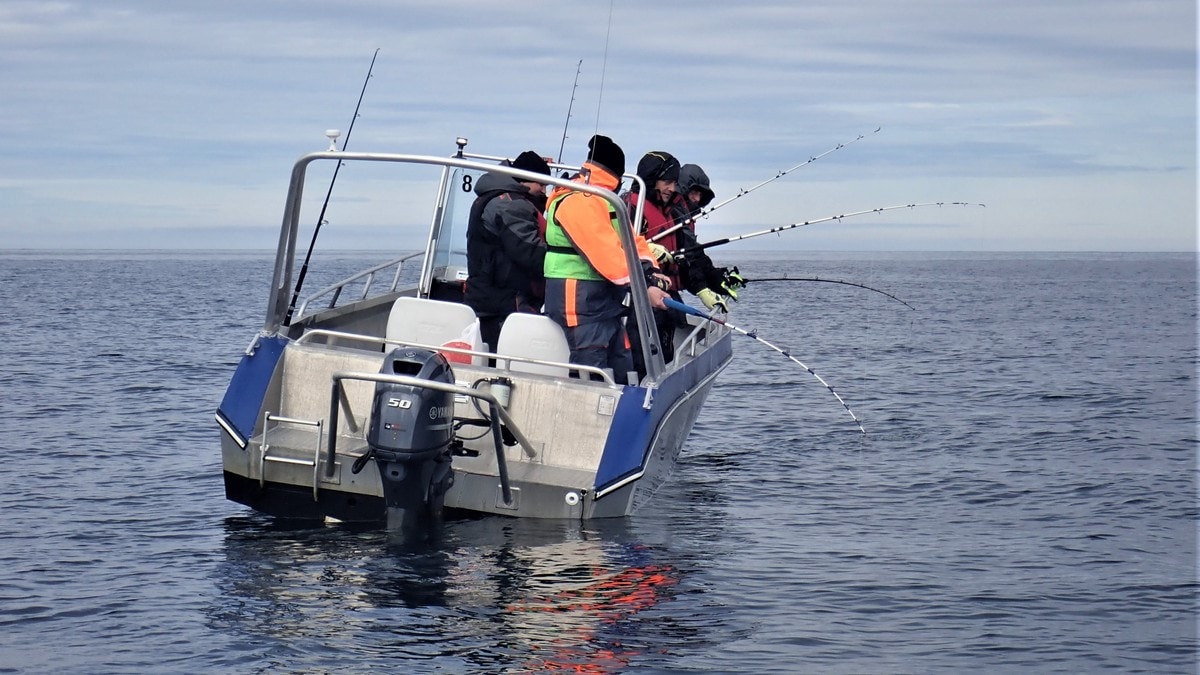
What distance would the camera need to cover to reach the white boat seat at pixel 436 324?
7941 millimetres

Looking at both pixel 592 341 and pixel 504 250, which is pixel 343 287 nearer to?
pixel 504 250

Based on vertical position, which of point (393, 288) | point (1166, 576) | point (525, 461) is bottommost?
point (1166, 576)

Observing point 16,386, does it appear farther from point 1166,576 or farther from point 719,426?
point 1166,576

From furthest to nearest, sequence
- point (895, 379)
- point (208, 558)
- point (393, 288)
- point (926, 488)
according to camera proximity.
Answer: point (895, 379)
point (393, 288)
point (926, 488)
point (208, 558)

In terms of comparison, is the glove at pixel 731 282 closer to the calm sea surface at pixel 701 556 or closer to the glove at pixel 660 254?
the glove at pixel 660 254

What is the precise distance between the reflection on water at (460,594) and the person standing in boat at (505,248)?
5.21 ft

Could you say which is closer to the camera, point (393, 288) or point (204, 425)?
point (393, 288)

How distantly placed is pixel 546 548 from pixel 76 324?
→ 18.2 meters

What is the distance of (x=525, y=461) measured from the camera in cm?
764

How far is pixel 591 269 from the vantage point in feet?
25.7

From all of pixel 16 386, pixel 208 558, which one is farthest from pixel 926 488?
pixel 16 386

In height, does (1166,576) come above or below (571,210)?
below

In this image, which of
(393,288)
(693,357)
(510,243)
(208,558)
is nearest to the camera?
(208,558)

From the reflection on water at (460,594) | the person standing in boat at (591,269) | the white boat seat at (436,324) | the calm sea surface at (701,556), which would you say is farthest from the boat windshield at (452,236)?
the reflection on water at (460,594)
